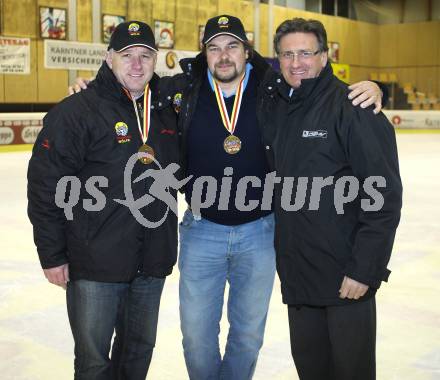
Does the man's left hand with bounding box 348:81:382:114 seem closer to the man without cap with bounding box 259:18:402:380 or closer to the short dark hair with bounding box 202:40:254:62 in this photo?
the man without cap with bounding box 259:18:402:380

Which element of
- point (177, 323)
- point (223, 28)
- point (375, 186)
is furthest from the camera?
point (177, 323)

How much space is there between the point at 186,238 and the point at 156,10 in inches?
752

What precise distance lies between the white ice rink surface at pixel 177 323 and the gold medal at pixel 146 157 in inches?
52.6

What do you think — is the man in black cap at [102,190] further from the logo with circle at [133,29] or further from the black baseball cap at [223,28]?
the black baseball cap at [223,28]

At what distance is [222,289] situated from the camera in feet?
9.74

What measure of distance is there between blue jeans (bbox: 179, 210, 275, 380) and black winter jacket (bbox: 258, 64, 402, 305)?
31 cm

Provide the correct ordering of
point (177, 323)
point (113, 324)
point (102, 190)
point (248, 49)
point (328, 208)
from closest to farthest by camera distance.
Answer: point (328, 208) → point (102, 190) → point (113, 324) → point (248, 49) → point (177, 323)

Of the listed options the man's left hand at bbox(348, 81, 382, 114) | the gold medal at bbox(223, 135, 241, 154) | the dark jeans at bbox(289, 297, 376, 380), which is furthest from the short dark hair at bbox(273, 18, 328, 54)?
the dark jeans at bbox(289, 297, 376, 380)

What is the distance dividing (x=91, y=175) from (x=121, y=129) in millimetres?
228

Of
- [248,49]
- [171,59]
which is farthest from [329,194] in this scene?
[171,59]

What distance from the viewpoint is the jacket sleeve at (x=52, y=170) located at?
98.1 inches

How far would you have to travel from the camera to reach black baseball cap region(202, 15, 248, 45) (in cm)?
278

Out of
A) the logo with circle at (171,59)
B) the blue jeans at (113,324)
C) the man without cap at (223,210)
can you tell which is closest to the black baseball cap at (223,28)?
the man without cap at (223,210)

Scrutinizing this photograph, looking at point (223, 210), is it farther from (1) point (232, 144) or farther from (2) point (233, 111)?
(2) point (233, 111)
